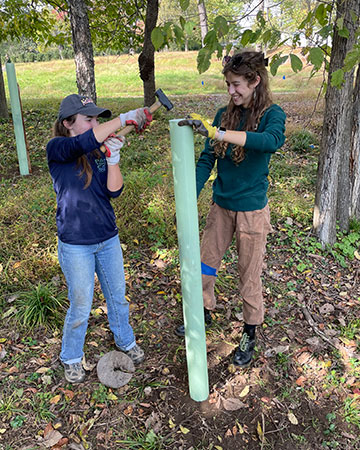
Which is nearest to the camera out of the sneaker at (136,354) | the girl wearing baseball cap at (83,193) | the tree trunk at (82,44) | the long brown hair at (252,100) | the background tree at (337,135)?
the girl wearing baseball cap at (83,193)

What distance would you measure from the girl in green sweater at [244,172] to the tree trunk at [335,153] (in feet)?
6.05

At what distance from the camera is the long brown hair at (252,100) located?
7.24 feet

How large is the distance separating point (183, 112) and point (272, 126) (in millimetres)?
8340

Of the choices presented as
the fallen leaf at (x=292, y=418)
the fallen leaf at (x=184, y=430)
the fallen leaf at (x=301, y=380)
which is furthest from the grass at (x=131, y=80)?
the fallen leaf at (x=184, y=430)

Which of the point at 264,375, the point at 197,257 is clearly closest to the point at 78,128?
the point at 197,257

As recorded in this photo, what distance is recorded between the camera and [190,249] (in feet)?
6.79

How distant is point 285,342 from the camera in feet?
9.86

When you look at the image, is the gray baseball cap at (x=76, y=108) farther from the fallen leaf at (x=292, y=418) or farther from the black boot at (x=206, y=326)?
the fallen leaf at (x=292, y=418)

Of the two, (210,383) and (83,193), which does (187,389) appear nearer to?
(210,383)

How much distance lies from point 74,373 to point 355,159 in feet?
12.9

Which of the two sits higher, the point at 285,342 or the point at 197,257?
the point at 197,257

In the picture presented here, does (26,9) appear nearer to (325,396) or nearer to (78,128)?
(78,128)

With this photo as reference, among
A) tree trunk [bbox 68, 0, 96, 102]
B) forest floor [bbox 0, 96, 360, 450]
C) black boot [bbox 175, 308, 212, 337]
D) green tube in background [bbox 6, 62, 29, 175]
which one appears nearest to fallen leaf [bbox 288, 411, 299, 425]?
forest floor [bbox 0, 96, 360, 450]

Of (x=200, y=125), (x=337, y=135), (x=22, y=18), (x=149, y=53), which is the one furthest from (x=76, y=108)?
(x=22, y=18)
